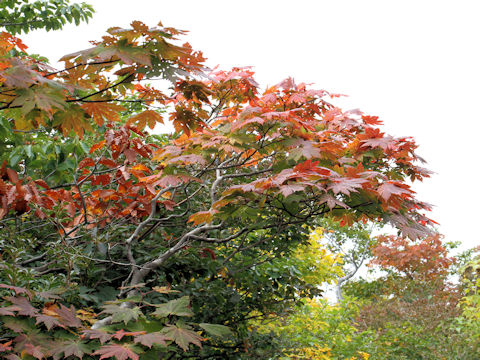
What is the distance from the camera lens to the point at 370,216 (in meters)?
2.53

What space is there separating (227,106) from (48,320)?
2.69 meters

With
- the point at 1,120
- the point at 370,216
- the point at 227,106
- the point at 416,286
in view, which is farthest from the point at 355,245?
the point at 1,120

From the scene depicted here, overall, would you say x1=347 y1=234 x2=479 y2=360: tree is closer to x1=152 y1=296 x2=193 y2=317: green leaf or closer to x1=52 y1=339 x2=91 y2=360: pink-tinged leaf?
x1=152 y1=296 x2=193 y2=317: green leaf

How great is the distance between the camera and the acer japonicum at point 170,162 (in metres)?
1.92

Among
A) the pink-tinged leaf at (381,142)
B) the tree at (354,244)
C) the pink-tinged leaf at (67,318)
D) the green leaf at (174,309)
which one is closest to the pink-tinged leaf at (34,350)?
the pink-tinged leaf at (67,318)

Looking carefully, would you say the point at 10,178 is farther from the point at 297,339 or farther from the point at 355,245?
the point at 355,245

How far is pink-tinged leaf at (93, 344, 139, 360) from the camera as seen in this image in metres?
1.79

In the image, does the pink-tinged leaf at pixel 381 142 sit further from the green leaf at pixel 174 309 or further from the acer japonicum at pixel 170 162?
the green leaf at pixel 174 309

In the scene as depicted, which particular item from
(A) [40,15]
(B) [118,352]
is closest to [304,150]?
(B) [118,352]

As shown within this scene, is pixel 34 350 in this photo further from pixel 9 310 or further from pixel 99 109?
pixel 99 109

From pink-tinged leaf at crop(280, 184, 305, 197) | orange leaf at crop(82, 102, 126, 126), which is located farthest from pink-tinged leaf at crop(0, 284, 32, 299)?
pink-tinged leaf at crop(280, 184, 305, 197)

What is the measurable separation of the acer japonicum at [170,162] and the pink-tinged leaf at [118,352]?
49 centimetres

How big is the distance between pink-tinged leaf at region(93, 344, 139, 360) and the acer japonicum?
1.61 feet

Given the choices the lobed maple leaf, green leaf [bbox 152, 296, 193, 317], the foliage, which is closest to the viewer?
green leaf [bbox 152, 296, 193, 317]
